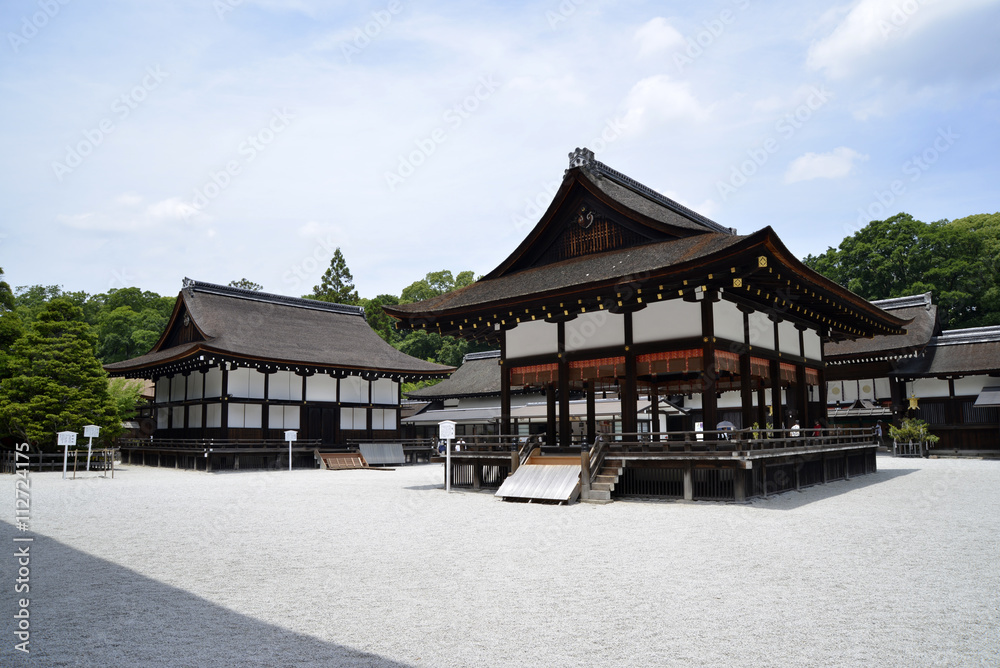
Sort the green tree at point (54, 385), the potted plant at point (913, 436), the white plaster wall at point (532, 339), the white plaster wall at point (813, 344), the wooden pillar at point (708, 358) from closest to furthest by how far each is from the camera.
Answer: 1. the wooden pillar at point (708, 358)
2. the white plaster wall at point (532, 339)
3. the white plaster wall at point (813, 344)
4. the green tree at point (54, 385)
5. the potted plant at point (913, 436)

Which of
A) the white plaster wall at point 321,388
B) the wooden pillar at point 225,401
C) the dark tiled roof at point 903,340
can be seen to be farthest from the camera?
the white plaster wall at point 321,388

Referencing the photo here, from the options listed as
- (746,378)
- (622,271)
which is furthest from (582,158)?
(746,378)

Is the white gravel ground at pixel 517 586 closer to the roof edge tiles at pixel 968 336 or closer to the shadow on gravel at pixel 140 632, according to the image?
the shadow on gravel at pixel 140 632

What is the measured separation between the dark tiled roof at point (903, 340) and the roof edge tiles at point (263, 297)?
27.4m

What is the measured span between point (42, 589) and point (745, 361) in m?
15.1

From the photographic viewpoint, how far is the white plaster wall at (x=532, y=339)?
1939 centimetres

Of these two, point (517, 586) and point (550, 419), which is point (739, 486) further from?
point (517, 586)

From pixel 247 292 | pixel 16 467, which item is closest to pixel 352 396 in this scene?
pixel 247 292

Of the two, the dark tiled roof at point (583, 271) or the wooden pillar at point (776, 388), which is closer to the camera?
the dark tiled roof at point (583, 271)

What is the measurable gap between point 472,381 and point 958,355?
26832 millimetres

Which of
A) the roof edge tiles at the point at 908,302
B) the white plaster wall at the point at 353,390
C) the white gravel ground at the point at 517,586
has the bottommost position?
the white gravel ground at the point at 517,586

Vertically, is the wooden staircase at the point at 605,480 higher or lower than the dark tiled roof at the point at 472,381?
lower

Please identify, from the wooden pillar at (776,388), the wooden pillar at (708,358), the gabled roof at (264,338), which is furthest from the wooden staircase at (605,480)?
the gabled roof at (264,338)

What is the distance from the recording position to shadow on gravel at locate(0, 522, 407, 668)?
5.17 m
